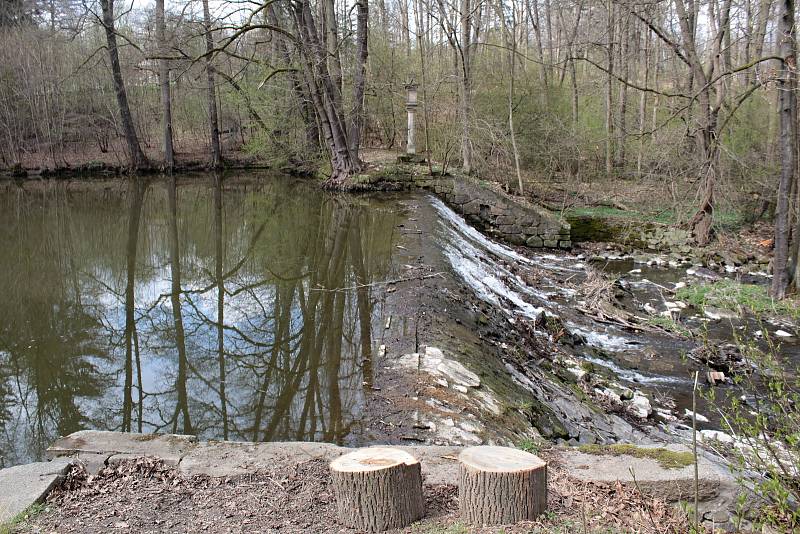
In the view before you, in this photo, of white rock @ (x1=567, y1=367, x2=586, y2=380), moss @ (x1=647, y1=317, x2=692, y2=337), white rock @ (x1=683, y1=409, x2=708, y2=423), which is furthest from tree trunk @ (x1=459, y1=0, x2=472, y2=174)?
white rock @ (x1=683, y1=409, x2=708, y2=423)

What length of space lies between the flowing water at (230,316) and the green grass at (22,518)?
186cm

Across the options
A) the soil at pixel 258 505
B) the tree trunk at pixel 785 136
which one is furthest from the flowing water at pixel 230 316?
the tree trunk at pixel 785 136

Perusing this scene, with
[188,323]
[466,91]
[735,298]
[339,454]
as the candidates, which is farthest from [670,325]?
[466,91]

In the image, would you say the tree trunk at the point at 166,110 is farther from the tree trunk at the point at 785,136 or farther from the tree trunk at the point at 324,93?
the tree trunk at the point at 785,136

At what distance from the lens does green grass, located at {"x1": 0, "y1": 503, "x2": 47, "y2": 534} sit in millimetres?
3225

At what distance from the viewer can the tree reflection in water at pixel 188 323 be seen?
582cm

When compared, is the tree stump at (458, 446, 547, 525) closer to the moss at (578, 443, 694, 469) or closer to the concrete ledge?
the concrete ledge

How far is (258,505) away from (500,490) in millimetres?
1356

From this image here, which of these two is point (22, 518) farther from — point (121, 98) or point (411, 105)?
point (121, 98)

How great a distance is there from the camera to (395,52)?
2344 cm

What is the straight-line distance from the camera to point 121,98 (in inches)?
975

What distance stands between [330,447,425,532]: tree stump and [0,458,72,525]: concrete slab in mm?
1791

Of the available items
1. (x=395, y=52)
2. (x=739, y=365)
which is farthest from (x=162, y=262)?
(x=395, y=52)

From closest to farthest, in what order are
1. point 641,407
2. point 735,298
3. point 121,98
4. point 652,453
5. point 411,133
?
point 652,453
point 641,407
point 735,298
point 411,133
point 121,98
